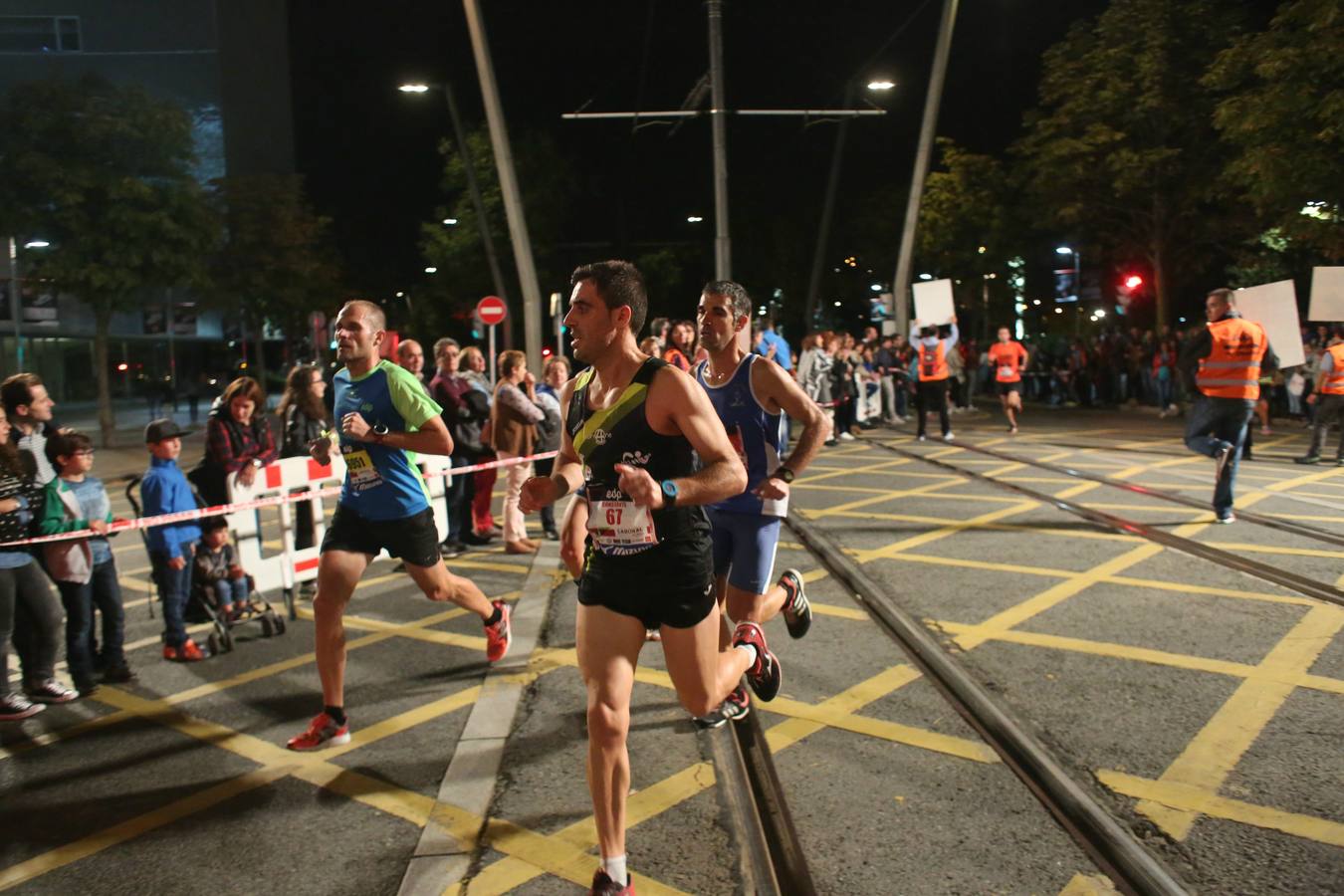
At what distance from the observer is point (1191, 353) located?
28.2 feet

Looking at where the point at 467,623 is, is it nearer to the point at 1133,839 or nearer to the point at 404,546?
the point at 404,546

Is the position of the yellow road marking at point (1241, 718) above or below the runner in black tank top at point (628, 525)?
below

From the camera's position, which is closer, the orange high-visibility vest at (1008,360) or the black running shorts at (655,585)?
the black running shorts at (655,585)

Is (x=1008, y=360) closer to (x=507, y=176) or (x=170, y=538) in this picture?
(x=507, y=176)

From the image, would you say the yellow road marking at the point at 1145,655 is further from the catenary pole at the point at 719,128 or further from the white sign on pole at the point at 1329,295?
the catenary pole at the point at 719,128

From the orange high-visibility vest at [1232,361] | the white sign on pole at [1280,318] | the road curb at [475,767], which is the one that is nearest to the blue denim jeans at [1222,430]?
the orange high-visibility vest at [1232,361]

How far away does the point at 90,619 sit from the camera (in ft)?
18.2

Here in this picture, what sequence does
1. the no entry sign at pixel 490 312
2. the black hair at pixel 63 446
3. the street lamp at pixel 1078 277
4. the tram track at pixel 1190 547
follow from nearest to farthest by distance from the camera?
the black hair at pixel 63 446 → the tram track at pixel 1190 547 → the no entry sign at pixel 490 312 → the street lamp at pixel 1078 277

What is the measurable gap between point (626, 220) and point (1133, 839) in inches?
1539

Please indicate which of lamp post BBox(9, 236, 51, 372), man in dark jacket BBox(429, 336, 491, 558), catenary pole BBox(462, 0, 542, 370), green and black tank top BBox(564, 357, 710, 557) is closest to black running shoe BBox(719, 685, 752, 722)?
green and black tank top BBox(564, 357, 710, 557)

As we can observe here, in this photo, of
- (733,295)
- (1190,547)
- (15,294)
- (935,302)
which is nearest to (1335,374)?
(1190,547)

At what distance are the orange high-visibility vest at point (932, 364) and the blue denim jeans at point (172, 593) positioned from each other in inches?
465

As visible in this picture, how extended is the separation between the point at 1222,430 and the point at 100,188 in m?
20.4

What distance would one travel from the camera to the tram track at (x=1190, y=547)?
20.6 ft
